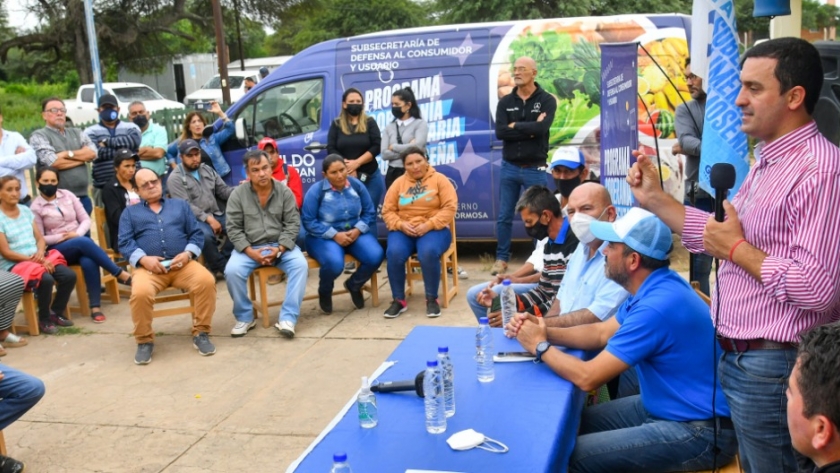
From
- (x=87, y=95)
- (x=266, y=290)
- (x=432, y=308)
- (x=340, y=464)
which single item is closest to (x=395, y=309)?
(x=432, y=308)

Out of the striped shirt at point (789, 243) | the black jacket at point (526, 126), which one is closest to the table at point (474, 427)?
the striped shirt at point (789, 243)

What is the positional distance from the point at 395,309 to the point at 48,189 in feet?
11.0

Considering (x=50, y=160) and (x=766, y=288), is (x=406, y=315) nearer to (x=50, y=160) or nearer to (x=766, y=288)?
(x=50, y=160)

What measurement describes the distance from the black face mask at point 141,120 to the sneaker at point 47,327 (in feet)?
9.11

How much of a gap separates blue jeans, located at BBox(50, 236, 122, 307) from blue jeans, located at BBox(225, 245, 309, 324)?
1483mm

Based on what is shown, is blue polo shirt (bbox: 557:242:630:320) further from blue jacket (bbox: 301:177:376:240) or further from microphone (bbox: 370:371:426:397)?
blue jacket (bbox: 301:177:376:240)

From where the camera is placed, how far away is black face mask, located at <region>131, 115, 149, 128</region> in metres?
9.04

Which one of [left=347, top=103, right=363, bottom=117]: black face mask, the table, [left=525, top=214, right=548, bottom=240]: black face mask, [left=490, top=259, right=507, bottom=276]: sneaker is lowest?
[left=490, top=259, right=507, bottom=276]: sneaker

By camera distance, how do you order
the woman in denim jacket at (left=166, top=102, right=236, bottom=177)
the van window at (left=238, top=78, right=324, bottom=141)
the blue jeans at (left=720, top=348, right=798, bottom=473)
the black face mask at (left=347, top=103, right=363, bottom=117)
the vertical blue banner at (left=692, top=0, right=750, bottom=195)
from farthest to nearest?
1. the van window at (left=238, top=78, right=324, bottom=141)
2. the woman in denim jacket at (left=166, top=102, right=236, bottom=177)
3. the black face mask at (left=347, top=103, right=363, bottom=117)
4. the vertical blue banner at (left=692, top=0, right=750, bottom=195)
5. the blue jeans at (left=720, top=348, right=798, bottom=473)

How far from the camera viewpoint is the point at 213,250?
8234mm

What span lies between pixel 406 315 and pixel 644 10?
25.0 meters

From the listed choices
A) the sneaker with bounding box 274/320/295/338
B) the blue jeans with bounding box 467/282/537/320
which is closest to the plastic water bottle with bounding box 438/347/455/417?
the blue jeans with bounding box 467/282/537/320

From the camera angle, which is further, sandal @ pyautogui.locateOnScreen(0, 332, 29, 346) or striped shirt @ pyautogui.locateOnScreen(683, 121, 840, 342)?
sandal @ pyautogui.locateOnScreen(0, 332, 29, 346)

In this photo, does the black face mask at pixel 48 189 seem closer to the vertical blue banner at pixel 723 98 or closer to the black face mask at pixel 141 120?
the black face mask at pixel 141 120
